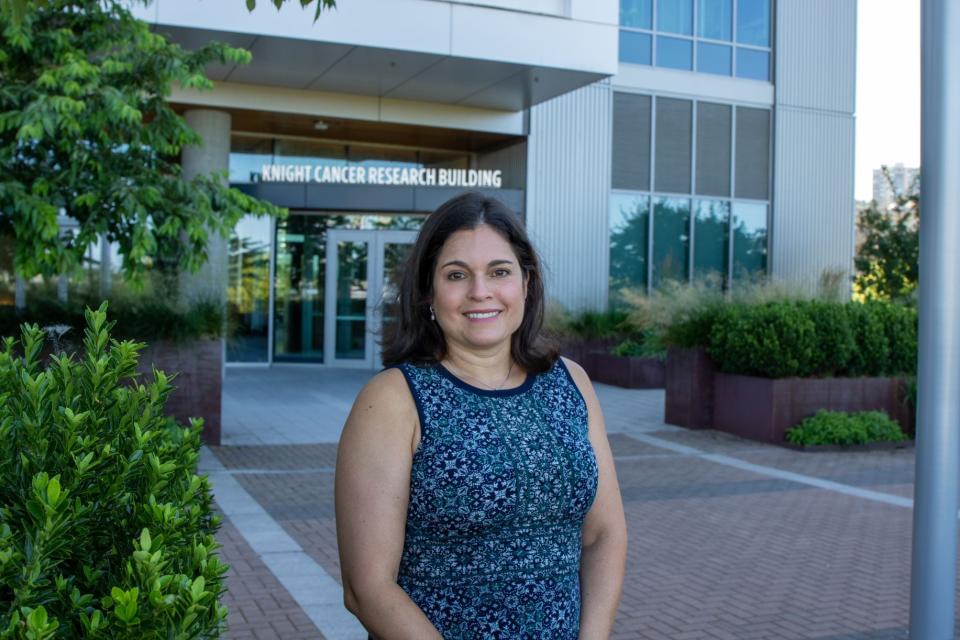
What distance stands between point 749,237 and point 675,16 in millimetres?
4971

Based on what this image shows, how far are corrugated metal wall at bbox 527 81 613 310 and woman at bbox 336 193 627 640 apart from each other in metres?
17.4

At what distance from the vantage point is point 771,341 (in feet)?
39.1

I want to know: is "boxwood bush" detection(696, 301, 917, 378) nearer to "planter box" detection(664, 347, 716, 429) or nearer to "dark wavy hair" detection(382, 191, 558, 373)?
"planter box" detection(664, 347, 716, 429)

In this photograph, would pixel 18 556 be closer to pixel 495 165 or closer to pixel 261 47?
pixel 261 47

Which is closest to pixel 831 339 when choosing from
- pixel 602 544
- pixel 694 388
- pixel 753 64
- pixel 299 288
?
pixel 694 388

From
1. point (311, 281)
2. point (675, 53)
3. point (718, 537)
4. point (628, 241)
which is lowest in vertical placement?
point (718, 537)

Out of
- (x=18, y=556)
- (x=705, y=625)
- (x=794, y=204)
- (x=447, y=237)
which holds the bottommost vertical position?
(x=705, y=625)

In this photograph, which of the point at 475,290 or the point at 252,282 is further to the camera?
the point at 252,282

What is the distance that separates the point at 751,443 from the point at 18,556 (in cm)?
1134

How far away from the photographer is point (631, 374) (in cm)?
1842

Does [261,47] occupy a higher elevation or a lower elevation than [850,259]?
higher

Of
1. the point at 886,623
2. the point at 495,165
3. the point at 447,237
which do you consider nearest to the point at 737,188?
the point at 495,165

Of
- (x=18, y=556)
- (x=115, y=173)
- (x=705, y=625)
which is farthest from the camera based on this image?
(x=115, y=173)

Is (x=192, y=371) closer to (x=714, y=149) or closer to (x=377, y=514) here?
(x=377, y=514)
